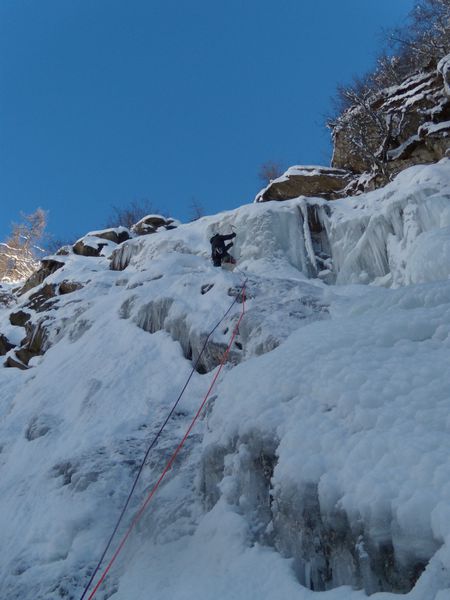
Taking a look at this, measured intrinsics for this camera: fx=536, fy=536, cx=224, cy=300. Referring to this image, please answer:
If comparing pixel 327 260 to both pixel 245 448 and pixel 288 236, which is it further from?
pixel 245 448

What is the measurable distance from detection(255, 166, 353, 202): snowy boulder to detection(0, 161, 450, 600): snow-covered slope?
7.73 m

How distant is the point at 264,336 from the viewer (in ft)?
20.6

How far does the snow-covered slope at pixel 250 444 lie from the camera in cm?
284

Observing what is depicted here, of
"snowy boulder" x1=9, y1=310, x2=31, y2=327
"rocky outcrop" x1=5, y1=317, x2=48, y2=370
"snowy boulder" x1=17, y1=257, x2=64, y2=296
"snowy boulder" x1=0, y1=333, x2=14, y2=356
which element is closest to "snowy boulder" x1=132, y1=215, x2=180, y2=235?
"snowy boulder" x1=17, y1=257, x2=64, y2=296

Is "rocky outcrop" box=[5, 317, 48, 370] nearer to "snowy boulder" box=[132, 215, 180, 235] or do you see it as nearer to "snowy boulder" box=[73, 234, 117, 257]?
"snowy boulder" box=[73, 234, 117, 257]

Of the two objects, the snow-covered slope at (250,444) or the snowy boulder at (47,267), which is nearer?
the snow-covered slope at (250,444)

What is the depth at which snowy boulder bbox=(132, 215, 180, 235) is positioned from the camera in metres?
19.6

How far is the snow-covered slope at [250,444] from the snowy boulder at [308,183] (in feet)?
25.4

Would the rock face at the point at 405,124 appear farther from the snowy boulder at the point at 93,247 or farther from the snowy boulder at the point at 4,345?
the snowy boulder at the point at 4,345

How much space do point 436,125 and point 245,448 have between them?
12.2 m

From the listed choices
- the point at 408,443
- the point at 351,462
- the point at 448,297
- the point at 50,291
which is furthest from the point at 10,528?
the point at 50,291

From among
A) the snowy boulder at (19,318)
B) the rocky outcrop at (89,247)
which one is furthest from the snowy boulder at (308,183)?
the snowy boulder at (19,318)

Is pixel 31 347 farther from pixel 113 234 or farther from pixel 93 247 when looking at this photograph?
pixel 113 234

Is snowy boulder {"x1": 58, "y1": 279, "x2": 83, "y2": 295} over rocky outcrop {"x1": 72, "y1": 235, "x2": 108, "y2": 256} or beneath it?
beneath
